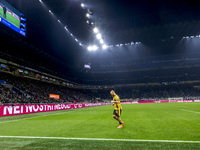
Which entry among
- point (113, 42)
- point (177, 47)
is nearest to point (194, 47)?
point (177, 47)

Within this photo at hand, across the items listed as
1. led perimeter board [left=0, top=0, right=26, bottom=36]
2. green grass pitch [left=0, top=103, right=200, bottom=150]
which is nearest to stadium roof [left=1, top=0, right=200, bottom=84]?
led perimeter board [left=0, top=0, right=26, bottom=36]

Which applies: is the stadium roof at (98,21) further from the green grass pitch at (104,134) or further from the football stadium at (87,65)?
the green grass pitch at (104,134)

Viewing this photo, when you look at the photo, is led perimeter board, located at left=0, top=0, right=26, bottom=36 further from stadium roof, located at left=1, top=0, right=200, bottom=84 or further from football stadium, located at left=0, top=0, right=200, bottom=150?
stadium roof, located at left=1, top=0, right=200, bottom=84

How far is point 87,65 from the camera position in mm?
59719

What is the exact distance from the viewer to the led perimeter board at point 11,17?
17.6 m

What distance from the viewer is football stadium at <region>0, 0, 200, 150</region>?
532 centimetres

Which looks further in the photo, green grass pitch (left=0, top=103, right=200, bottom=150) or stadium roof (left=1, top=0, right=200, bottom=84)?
stadium roof (left=1, top=0, right=200, bottom=84)

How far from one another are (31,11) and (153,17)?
2073 centimetres

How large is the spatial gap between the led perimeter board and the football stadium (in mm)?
118

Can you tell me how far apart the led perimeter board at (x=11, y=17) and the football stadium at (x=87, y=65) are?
0.39 feet

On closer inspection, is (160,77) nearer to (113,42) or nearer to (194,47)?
(194,47)

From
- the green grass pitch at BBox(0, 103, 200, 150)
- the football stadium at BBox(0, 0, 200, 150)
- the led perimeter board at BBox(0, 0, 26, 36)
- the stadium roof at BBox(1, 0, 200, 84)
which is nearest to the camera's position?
the green grass pitch at BBox(0, 103, 200, 150)

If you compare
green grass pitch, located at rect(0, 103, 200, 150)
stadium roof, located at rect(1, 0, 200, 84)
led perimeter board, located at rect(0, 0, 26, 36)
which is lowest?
green grass pitch, located at rect(0, 103, 200, 150)

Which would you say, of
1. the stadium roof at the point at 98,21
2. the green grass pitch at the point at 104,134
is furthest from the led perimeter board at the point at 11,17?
the green grass pitch at the point at 104,134
